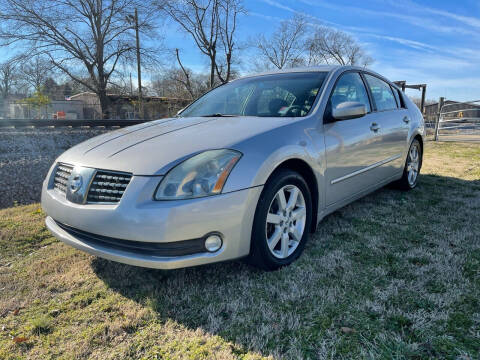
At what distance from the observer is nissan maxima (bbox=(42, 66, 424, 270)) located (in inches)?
76.1

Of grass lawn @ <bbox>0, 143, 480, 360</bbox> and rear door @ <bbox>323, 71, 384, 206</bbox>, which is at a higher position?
rear door @ <bbox>323, 71, 384, 206</bbox>

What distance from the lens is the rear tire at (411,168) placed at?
4461 millimetres

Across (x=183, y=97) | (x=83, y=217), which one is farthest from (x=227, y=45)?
(x=83, y=217)

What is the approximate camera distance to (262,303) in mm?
2006

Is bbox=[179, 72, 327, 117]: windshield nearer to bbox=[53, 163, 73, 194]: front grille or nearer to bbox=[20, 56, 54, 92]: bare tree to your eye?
bbox=[53, 163, 73, 194]: front grille

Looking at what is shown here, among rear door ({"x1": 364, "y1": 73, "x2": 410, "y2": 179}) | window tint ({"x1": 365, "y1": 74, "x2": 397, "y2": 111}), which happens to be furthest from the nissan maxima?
window tint ({"x1": 365, "y1": 74, "x2": 397, "y2": 111})

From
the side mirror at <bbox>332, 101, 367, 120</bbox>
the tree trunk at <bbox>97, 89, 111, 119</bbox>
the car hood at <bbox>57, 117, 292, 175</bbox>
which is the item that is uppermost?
the tree trunk at <bbox>97, 89, 111, 119</bbox>

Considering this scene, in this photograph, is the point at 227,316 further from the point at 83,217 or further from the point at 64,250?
the point at 64,250

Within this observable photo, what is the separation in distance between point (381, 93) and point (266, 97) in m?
1.64

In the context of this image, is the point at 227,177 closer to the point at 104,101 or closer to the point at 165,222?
the point at 165,222

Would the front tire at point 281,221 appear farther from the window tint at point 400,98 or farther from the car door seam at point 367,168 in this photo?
the window tint at point 400,98

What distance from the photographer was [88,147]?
2.55 m

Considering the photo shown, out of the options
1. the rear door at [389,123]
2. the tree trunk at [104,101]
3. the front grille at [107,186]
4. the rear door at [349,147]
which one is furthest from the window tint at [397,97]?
the tree trunk at [104,101]

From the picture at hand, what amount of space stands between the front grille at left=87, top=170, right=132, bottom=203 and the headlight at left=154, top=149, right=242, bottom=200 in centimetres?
25
